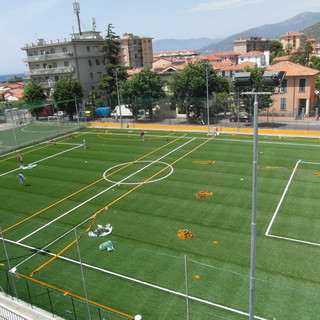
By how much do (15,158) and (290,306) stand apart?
33.8 metres

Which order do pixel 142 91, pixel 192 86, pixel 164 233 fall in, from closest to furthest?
pixel 164 233 → pixel 192 86 → pixel 142 91

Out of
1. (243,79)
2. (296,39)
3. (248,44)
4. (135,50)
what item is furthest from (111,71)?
(296,39)

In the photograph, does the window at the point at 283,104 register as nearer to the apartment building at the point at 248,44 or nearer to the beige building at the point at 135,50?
the beige building at the point at 135,50

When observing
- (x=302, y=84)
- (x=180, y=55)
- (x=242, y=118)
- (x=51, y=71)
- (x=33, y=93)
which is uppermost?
(x=180, y=55)

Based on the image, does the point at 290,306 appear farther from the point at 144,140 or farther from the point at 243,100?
the point at 243,100

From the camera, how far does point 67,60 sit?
232ft

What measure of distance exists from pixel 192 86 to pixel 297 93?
18310mm

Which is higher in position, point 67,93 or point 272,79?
point 272,79

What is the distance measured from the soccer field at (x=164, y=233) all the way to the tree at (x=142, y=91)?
62.8 ft

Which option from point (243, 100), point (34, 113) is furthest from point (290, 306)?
point (34, 113)

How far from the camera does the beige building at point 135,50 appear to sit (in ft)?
422

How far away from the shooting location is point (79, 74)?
70750mm

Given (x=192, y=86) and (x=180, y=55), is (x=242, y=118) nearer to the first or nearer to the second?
(x=192, y=86)

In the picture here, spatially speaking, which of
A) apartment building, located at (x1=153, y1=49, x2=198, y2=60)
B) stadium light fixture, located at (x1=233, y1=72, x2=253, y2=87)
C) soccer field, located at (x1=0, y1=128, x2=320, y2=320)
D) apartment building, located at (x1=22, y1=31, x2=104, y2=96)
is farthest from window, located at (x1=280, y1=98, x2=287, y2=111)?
apartment building, located at (x1=153, y1=49, x2=198, y2=60)
